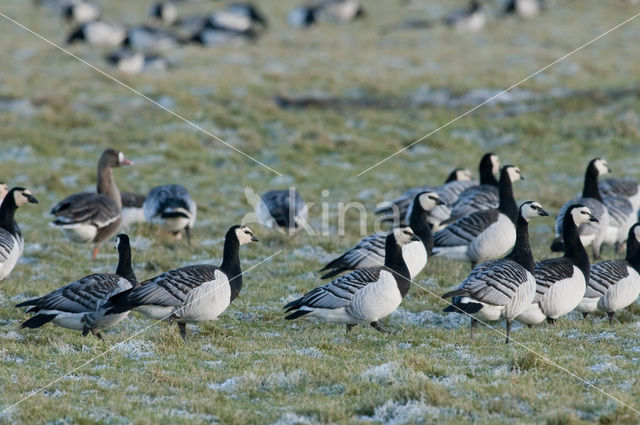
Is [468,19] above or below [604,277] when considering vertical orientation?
above

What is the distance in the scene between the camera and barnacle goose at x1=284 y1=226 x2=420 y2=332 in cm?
1170

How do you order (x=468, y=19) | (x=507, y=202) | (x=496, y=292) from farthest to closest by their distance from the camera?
(x=468, y=19) → (x=507, y=202) → (x=496, y=292)

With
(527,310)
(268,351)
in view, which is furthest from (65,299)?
(527,310)

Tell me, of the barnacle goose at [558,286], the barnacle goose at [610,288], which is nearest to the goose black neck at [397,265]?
the barnacle goose at [558,286]

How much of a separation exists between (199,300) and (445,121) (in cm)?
1993

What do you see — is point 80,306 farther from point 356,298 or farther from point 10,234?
point 356,298

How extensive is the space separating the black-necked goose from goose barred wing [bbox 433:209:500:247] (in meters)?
31.3

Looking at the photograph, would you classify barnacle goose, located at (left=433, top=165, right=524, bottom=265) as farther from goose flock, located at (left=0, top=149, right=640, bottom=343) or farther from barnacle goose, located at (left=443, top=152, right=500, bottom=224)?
barnacle goose, located at (left=443, top=152, right=500, bottom=224)

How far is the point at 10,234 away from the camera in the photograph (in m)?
14.2

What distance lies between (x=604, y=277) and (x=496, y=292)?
2.45m

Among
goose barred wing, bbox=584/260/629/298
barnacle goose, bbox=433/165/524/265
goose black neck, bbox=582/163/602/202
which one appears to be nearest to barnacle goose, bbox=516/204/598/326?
Result: goose barred wing, bbox=584/260/629/298

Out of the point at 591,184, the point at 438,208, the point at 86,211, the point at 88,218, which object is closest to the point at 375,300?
the point at 438,208

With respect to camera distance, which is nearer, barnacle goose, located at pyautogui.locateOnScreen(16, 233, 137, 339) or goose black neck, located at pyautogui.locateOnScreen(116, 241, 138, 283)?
barnacle goose, located at pyautogui.locateOnScreen(16, 233, 137, 339)

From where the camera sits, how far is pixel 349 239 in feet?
61.0
